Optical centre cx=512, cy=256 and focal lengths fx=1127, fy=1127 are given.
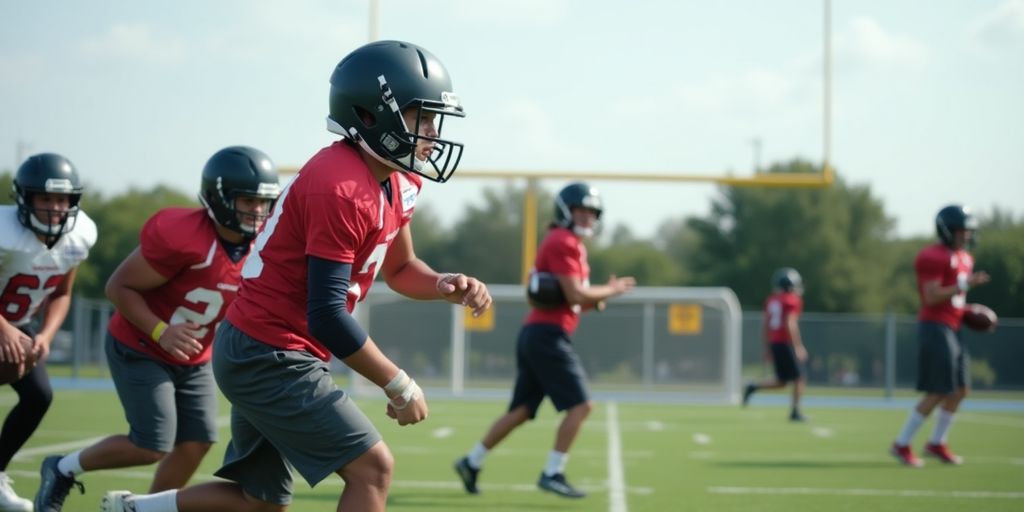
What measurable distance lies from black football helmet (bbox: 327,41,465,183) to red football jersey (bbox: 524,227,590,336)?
353 cm

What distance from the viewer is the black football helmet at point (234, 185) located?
5207 mm

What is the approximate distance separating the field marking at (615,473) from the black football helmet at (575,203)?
171 cm

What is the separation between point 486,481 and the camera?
791cm

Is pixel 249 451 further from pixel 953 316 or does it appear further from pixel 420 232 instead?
pixel 420 232

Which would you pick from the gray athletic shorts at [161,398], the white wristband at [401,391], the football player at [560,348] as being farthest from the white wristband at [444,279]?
the football player at [560,348]

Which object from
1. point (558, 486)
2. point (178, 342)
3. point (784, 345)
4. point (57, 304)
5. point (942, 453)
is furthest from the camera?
point (784, 345)

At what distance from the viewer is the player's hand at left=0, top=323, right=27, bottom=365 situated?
18.1ft

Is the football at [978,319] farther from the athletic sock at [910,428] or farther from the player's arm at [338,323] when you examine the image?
the player's arm at [338,323]

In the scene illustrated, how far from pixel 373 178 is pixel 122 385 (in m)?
2.29

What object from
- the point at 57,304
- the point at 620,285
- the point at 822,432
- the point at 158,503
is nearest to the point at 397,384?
the point at 158,503

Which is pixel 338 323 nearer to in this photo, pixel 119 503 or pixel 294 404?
pixel 294 404

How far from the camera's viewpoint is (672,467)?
882 centimetres

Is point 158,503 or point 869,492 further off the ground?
point 158,503

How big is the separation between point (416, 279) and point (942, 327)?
254 inches
